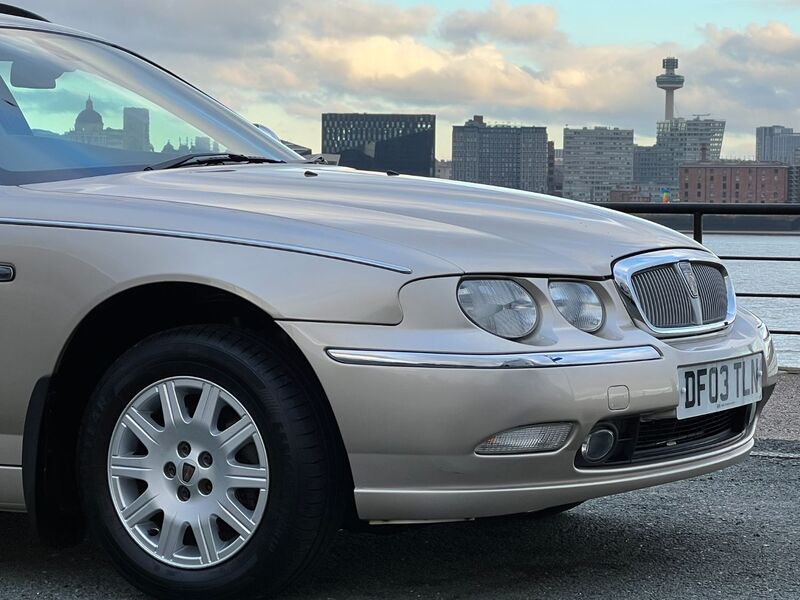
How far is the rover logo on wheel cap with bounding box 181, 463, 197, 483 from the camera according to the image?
2.96 metres

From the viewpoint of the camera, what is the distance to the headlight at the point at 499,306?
2.81 m

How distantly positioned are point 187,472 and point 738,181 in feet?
234

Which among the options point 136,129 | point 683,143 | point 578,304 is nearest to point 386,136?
point 136,129

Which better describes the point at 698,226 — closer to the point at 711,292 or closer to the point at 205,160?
the point at 711,292

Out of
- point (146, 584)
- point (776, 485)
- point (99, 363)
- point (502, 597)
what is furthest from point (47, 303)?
point (776, 485)

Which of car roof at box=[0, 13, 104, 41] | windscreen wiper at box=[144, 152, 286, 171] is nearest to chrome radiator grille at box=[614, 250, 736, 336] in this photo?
windscreen wiper at box=[144, 152, 286, 171]

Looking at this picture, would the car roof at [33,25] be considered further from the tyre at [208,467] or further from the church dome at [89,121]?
the tyre at [208,467]

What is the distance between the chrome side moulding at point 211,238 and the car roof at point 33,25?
1082 mm

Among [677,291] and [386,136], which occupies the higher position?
[386,136]

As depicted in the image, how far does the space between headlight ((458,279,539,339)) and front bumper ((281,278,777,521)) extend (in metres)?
0.06

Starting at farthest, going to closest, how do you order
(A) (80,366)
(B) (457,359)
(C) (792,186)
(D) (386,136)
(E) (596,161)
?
(E) (596,161)
(C) (792,186)
(D) (386,136)
(A) (80,366)
(B) (457,359)

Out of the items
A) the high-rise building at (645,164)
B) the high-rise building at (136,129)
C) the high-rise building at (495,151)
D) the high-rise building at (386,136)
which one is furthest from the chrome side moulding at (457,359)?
the high-rise building at (645,164)

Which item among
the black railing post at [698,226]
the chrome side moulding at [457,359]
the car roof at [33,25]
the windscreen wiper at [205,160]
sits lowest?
the chrome side moulding at [457,359]

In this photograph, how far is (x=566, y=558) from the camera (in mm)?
3520
